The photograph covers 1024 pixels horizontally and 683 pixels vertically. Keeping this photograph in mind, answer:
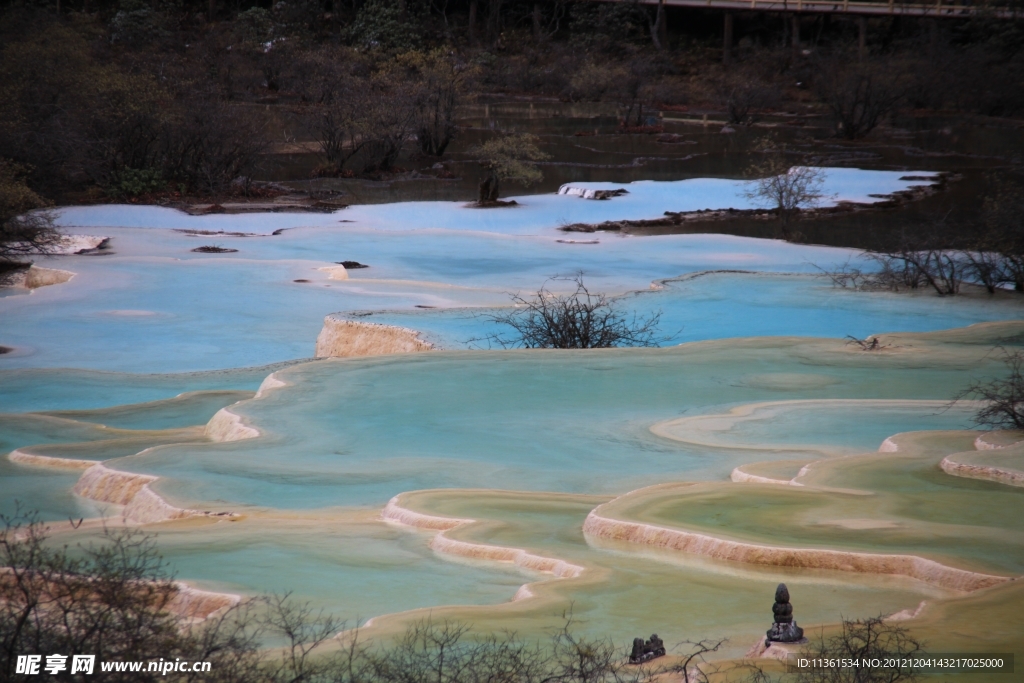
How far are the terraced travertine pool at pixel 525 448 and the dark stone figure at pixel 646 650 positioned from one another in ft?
1.21

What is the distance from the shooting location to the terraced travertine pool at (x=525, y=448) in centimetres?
436

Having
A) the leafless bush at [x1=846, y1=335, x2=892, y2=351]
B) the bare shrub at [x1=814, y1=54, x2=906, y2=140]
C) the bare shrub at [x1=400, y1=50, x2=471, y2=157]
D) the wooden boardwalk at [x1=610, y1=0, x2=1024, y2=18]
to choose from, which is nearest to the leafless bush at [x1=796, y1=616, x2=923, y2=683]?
the leafless bush at [x1=846, y1=335, x2=892, y2=351]

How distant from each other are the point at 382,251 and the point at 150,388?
22.5 ft

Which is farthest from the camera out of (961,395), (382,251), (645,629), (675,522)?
(382,251)

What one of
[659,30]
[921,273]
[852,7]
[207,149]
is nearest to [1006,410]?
[921,273]

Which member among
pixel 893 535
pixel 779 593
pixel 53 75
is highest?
pixel 53 75

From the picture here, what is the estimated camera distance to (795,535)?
4.85 m

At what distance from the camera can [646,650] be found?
341 cm

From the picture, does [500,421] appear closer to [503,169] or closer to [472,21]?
[503,169]

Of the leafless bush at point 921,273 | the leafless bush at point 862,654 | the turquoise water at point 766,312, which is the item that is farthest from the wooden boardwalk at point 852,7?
the leafless bush at point 862,654

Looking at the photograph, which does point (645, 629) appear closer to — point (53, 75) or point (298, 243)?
point (298, 243)

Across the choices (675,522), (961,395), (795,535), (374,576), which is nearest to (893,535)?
(795,535)

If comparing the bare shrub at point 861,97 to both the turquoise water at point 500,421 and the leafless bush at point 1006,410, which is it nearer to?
the turquoise water at point 500,421

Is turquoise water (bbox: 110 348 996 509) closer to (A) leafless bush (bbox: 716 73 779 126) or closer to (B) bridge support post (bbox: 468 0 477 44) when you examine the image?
(A) leafless bush (bbox: 716 73 779 126)
